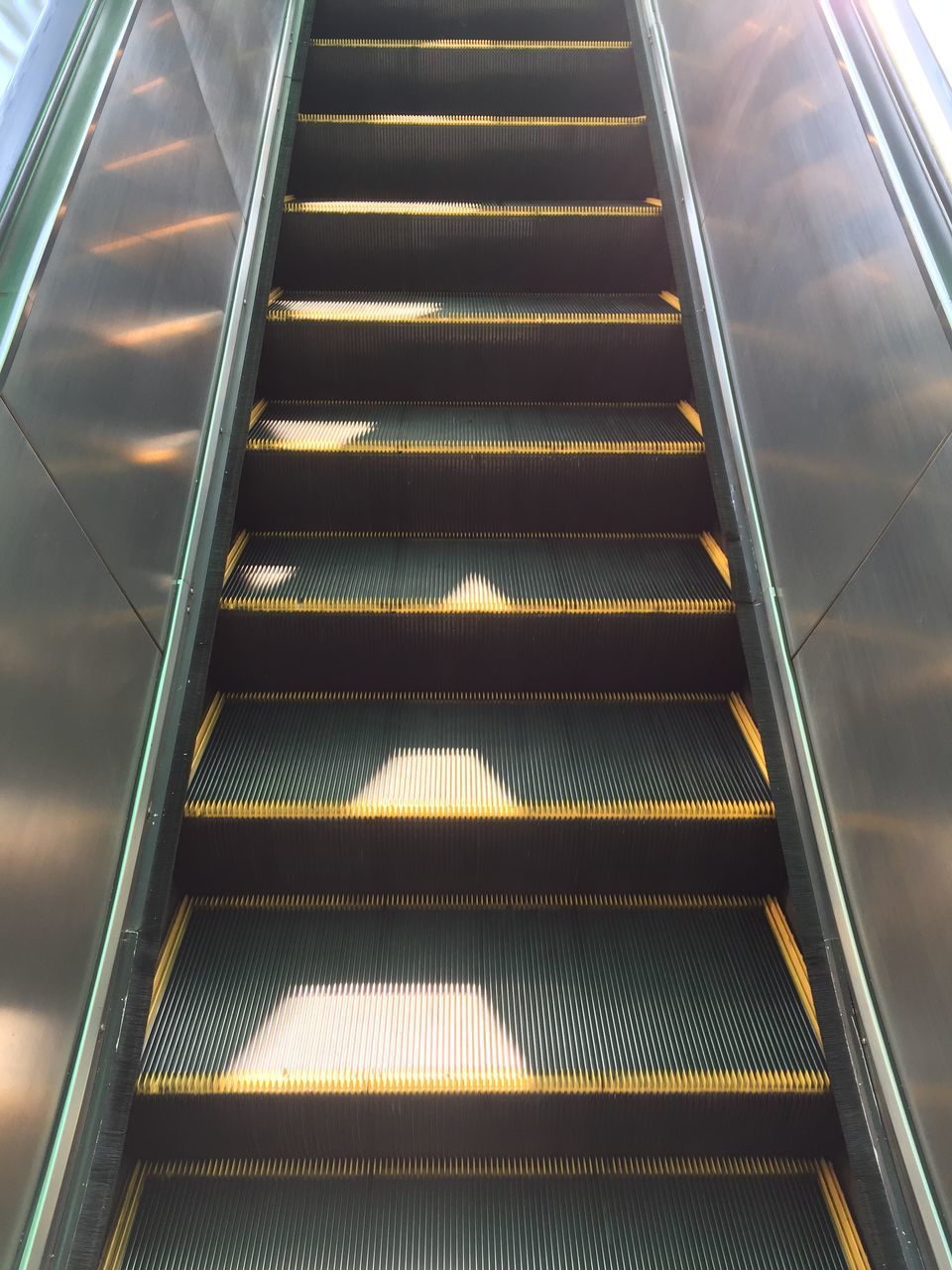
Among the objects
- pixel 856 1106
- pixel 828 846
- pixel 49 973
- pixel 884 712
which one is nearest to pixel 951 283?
pixel 884 712

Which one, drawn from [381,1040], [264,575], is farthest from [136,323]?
[381,1040]

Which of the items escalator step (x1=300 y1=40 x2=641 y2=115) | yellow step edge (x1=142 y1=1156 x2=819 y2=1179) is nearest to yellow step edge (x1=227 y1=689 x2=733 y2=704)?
yellow step edge (x1=142 y1=1156 x2=819 y2=1179)

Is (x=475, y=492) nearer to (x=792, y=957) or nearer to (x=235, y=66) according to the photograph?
(x=792, y=957)

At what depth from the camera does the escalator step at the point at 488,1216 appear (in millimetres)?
1530

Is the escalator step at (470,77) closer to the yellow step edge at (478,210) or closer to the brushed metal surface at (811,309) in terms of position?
the yellow step edge at (478,210)

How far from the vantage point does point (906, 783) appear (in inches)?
58.0

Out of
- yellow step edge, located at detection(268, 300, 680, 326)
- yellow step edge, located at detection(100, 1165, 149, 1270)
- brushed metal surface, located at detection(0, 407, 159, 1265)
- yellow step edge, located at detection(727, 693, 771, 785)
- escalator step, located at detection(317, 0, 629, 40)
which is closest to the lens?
brushed metal surface, located at detection(0, 407, 159, 1265)

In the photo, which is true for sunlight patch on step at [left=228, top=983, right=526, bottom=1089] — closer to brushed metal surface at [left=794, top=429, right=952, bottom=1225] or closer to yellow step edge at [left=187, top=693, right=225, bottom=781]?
yellow step edge at [left=187, top=693, right=225, bottom=781]

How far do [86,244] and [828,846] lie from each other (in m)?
1.78

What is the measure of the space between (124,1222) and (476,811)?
0.96 metres

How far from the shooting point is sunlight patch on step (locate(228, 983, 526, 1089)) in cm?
160

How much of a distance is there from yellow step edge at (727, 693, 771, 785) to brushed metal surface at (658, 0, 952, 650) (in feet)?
0.85

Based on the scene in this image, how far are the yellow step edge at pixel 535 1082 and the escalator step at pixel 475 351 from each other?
1998 mm

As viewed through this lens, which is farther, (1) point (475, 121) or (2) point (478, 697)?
(1) point (475, 121)
